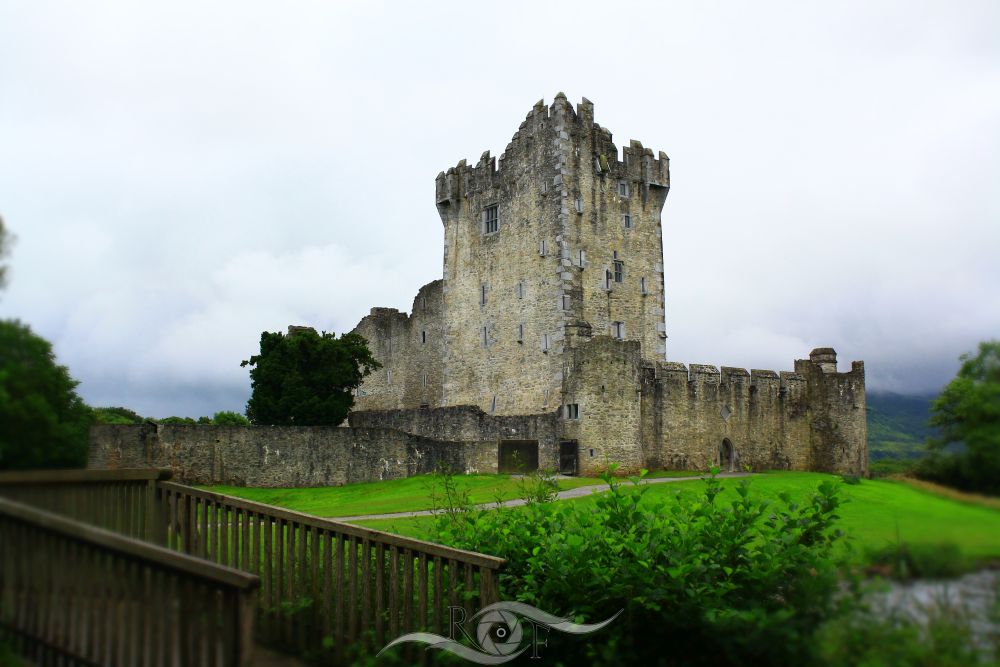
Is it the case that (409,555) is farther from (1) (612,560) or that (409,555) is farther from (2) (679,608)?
(2) (679,608)

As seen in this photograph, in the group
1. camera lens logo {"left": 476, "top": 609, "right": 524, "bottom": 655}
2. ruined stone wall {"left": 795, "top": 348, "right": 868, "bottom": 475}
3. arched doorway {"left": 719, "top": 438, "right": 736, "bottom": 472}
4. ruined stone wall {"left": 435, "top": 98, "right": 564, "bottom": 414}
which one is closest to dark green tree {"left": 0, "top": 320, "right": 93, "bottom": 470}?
camera lens logo {"left": 476, "top": 609, "right": 524, "bottom": 655}

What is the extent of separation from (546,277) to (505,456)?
8926 mm

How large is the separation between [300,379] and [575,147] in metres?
16.8

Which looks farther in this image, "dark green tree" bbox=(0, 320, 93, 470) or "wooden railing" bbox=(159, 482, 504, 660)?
"wooden railing" bbox=(159, 482, 504, 660)

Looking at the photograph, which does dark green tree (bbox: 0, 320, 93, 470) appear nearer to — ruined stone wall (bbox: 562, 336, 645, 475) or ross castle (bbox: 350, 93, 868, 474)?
ross castle (bbox: 350, 93, 868, 474)

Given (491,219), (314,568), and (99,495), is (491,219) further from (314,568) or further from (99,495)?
(99,495)

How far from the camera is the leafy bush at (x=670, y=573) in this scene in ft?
24.4

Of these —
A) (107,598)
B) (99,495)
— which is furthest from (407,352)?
(107,598)


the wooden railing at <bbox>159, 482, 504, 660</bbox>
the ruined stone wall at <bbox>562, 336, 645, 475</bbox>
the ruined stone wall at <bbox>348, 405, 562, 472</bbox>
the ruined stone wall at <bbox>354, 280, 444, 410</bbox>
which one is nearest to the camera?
the wooden railing at <bbox>159, 482, 504, 660</bbox>

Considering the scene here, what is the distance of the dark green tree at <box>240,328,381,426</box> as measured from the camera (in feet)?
144

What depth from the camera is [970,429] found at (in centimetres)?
523

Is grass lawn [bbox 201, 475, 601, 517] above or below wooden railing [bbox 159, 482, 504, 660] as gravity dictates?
below
